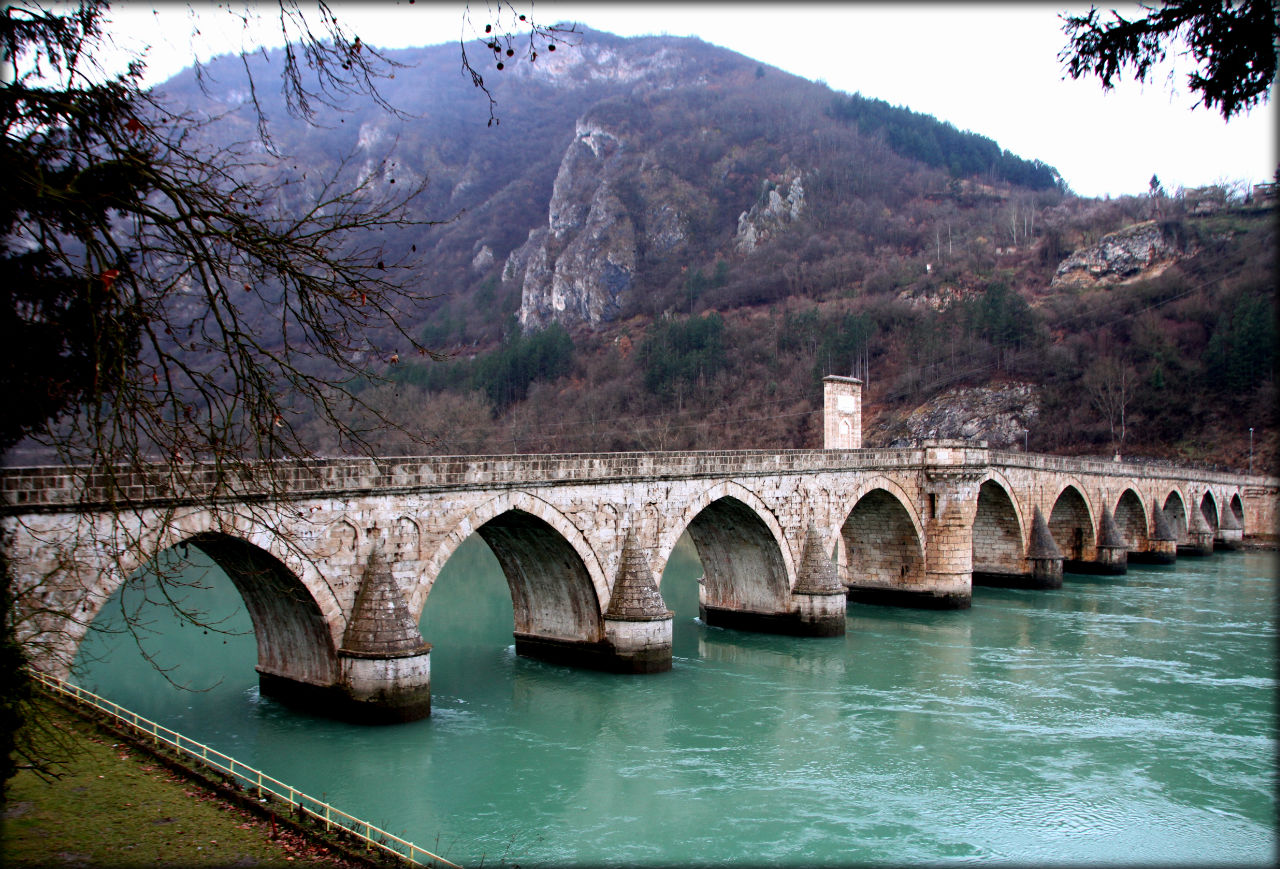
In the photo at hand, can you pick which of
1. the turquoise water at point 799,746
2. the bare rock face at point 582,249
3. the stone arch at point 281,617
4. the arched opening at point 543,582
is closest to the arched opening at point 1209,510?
the turquoise water at point 799,746

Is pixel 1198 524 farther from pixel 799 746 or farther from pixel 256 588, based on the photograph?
pixel 256 588

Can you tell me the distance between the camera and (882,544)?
30.6 metres

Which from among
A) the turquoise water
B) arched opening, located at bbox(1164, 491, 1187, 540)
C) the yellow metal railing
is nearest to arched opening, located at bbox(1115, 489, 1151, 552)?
arched opening, located at bbox(1164, 491, 1187, 540)

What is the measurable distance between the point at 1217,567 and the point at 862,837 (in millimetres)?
38798

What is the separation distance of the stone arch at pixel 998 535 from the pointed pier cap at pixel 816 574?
36.9 feet

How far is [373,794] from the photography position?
12.7 m

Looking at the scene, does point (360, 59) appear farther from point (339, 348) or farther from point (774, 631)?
point (774, 631)

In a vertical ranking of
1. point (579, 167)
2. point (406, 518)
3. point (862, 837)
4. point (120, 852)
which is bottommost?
point (862, 837)

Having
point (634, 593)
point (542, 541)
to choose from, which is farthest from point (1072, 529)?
point (542, 541)

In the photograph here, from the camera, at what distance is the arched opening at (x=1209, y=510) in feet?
168

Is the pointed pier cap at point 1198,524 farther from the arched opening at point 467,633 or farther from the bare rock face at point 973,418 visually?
the arched opening at point 467,633

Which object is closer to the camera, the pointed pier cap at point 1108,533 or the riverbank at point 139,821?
the riverbank at point 139,821

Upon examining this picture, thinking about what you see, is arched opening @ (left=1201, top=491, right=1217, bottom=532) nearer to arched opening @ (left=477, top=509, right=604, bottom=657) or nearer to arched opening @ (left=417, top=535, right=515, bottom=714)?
arched opening @ (left=417, top=535, right=515, bottom=714)

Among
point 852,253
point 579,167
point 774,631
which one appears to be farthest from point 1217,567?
point 579,167
